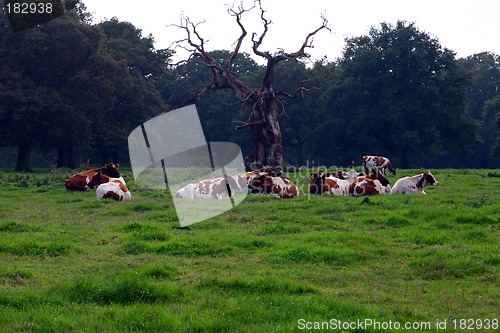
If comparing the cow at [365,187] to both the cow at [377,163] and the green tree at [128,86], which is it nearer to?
the cow at [377,163]

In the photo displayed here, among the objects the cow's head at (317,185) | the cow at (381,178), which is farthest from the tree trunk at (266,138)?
the cow's head at (317,185)

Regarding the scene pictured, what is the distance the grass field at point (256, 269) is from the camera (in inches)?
300

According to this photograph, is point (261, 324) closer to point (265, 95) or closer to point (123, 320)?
point (123, 320)

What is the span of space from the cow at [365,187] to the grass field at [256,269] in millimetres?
4101

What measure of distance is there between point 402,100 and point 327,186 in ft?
115

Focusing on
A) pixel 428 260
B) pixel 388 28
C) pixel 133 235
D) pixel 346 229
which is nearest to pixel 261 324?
pixel 428 260

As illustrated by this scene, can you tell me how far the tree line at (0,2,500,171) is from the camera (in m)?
41.1

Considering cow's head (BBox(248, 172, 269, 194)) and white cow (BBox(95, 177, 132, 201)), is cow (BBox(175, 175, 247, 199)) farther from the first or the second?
white cow (BBox(95, 177, 132, 201))

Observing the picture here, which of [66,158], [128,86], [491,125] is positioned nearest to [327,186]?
[128,86]

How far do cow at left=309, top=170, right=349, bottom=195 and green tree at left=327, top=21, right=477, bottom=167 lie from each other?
102ft

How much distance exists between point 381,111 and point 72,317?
50.2 metres

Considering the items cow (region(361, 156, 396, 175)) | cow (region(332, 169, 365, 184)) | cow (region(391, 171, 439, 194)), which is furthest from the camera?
cow (region(361, 156, 396, 175))

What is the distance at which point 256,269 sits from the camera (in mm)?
10352

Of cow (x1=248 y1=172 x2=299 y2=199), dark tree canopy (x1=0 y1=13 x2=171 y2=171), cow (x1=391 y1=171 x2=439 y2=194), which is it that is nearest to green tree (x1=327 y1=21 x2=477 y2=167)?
dark tree canopy (x1=0 y1=13 x2=171 y2=171)
